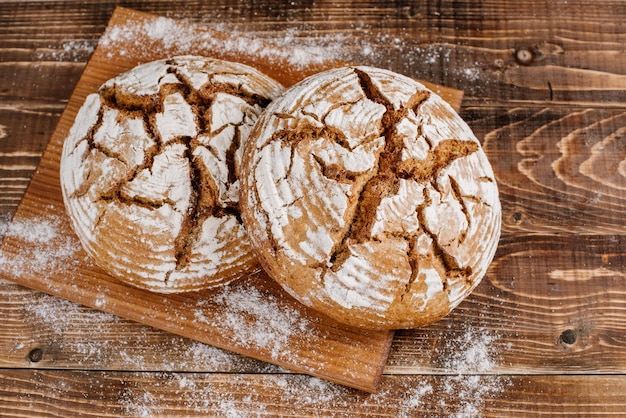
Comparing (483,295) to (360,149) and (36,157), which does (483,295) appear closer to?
(360,149)

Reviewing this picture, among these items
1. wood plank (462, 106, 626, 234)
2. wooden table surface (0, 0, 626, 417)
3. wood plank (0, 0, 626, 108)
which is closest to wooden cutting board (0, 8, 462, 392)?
wooden table surface (0, 0, 626, 417)

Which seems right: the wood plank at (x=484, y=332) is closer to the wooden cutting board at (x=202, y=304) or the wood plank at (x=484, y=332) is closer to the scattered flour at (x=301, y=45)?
the wooden cutting board at (x=202, y=304)

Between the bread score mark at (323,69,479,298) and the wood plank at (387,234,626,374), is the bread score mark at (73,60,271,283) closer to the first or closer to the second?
the bread score mark at (323,69,479,298)

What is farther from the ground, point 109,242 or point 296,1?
point 296,1

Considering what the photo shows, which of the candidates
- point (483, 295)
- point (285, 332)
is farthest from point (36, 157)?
point (483, 295)

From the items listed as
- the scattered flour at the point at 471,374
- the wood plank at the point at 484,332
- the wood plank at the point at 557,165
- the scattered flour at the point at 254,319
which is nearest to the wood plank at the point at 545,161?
the wood plank at the point at 557,165

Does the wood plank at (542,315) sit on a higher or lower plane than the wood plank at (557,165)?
lower
